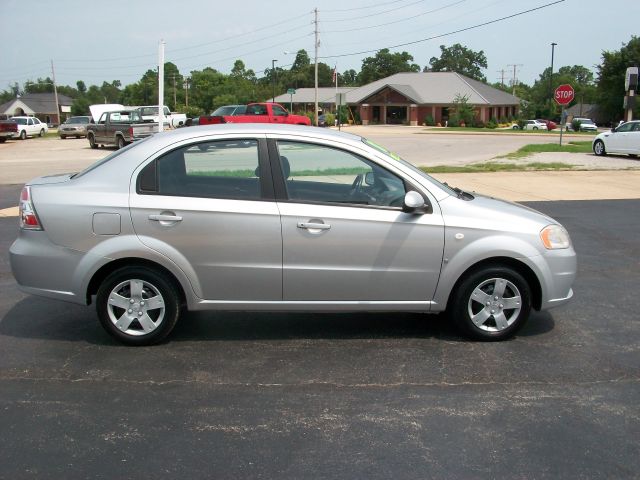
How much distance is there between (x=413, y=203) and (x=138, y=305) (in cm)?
224

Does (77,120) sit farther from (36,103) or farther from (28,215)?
(36,103)

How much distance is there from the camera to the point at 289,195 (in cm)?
492

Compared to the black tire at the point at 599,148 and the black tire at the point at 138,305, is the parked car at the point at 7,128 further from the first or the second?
the black tire at the point at 138,305

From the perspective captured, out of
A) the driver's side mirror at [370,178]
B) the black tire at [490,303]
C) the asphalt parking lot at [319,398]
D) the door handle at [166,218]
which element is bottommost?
the asphalt parking lot at [319,398]

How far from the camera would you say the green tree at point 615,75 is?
7806 centimetres

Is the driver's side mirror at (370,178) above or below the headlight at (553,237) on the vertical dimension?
above

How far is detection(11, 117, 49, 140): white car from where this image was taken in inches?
1641

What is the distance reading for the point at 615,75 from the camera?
262 ft

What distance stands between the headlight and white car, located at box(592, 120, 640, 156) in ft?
70.5

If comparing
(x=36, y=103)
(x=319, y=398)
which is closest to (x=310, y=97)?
Result: (x=36, y=103)

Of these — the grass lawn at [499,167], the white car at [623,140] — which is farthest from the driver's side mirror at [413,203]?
the white car at [623,140]

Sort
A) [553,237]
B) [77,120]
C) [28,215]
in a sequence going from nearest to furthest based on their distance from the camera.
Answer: [28,215], [553,237], [77,120]

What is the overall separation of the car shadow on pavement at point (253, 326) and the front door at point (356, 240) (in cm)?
51

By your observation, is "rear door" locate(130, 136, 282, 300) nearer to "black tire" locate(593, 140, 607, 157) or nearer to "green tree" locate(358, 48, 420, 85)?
"black tire" locate(593, 140, 607, 157)
